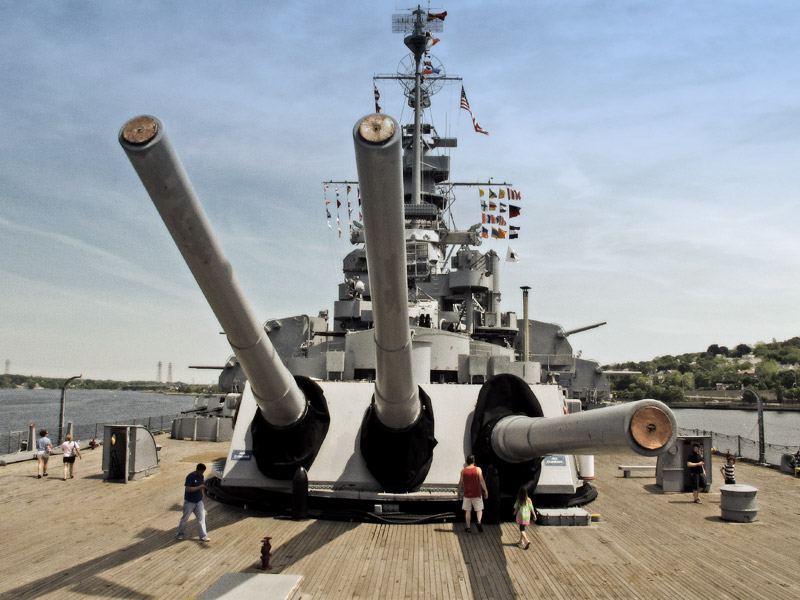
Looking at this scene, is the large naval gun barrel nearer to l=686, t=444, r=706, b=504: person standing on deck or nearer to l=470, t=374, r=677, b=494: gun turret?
l=470, t=374, r=677, b=494: gun turret

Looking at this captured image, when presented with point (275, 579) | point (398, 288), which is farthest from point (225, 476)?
point (398, 288)

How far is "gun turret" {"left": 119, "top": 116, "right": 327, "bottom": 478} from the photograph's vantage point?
12.3 ft

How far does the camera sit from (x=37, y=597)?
456 centimetres

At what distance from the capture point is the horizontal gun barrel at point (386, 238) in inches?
147

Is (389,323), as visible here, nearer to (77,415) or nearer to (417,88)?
(417,88)

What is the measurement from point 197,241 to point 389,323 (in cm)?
150

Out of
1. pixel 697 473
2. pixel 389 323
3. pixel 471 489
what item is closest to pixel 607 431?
pixel 389 323

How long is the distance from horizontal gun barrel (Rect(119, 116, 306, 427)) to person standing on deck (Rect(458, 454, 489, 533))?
92.0 inches

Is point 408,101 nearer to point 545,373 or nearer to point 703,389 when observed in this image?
point 545,373

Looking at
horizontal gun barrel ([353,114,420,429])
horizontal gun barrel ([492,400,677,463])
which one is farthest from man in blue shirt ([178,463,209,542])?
horizontal gun barrel ([492,400,677,463])

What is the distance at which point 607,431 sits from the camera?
13.3ft

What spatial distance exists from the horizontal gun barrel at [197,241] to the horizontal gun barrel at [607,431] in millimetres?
2493

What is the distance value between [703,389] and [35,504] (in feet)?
357

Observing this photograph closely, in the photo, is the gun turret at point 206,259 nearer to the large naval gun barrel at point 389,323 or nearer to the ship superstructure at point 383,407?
the ship superstructure at point 383,407
